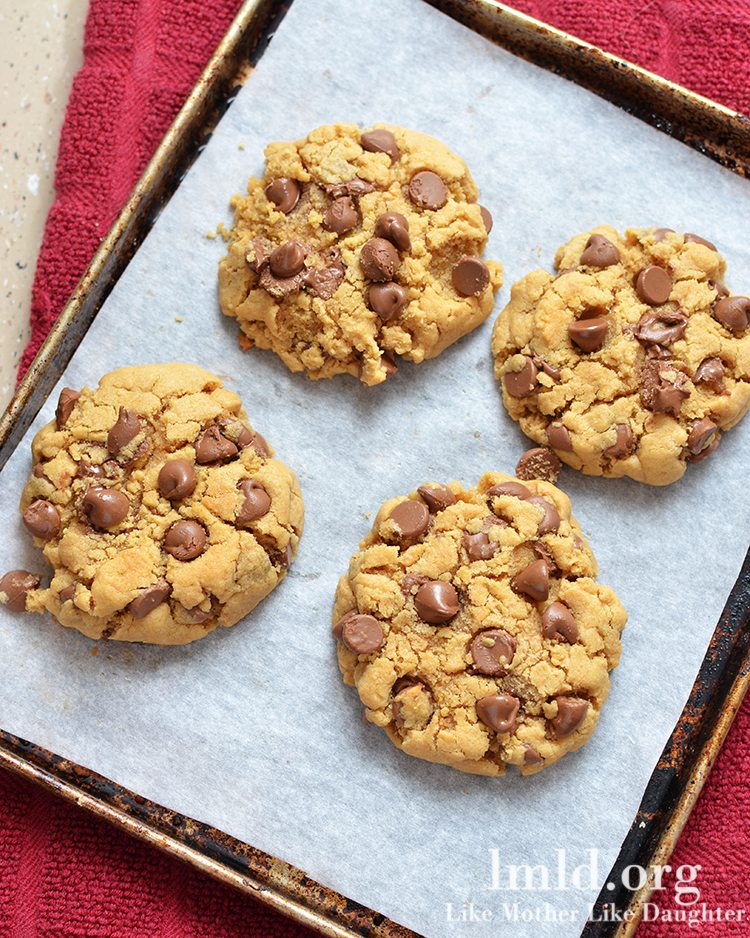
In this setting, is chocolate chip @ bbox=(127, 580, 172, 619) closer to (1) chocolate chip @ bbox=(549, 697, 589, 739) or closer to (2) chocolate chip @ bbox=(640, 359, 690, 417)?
(1) chocolate chip @ bbox=(549, 697, 589, 739)

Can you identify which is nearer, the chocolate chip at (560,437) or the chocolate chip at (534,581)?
the chocolate chip at (534,581)

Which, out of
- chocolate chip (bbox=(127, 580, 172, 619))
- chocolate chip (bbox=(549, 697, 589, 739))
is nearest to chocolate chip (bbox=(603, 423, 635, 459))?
chocolate chip (bbox=(549, 697, 589, 739))

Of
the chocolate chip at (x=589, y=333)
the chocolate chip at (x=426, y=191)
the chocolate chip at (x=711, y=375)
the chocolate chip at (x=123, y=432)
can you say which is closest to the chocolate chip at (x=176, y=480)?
the chocolate chip at (x=123, y=432)

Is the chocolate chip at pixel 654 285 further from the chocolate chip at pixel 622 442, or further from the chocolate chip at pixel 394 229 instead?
the chocolate chip at pixel 394 229

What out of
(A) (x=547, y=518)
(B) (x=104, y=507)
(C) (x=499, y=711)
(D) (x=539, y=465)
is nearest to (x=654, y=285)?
(D) (x=539, y=465)

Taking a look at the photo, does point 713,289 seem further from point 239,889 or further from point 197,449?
point 239,889

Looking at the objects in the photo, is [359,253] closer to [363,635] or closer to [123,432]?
[123,432]
